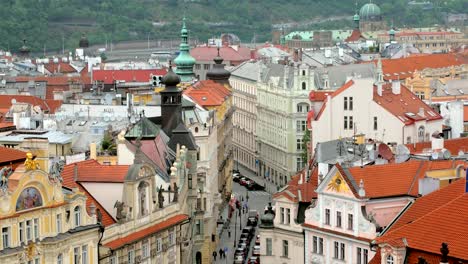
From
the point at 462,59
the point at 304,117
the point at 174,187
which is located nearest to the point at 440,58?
A: the point at 462,59

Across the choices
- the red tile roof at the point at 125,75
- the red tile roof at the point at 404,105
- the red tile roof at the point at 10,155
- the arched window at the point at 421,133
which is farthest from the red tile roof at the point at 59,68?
the red tile roof at the point at 10,155

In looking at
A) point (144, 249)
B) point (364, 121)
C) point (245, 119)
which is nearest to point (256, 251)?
point (364, 121)

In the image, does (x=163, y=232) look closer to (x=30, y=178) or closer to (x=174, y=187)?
(x=174, y=187)

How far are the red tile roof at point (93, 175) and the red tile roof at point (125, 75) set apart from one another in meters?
96.8

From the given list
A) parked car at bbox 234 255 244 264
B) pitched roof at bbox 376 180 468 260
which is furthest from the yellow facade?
parked car at bbox 234 255 244 264

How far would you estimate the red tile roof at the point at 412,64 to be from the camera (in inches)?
6550

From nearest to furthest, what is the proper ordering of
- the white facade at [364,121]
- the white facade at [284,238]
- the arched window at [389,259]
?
1. the arched window at [389,259]
2. the white facade at [284,238]
3. the white facade at [364,121]

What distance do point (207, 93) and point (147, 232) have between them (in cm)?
5792

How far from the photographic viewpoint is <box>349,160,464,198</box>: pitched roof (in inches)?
2692

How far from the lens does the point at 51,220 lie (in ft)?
200

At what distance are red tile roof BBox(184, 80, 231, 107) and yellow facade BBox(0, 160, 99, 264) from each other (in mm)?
59179

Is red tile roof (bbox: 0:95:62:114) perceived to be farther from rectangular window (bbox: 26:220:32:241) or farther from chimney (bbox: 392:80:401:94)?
rectangular window (bbox: 26:220:32:241)

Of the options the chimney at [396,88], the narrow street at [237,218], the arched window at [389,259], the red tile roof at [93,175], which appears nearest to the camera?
the arched window at [389,259]

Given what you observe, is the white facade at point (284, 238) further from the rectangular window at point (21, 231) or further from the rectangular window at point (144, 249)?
the rectangular window at point (21, 231)
